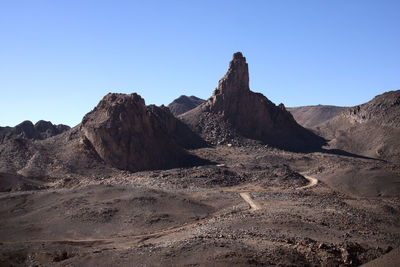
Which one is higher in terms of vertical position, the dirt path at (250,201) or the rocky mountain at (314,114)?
the rocky mountain at (314,114)

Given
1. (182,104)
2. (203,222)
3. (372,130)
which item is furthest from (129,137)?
(182,104)

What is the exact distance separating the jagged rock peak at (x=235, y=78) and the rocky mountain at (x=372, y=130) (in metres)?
16.6

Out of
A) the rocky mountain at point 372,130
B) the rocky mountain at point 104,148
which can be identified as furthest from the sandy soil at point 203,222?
the rocky mountain at point 372,130

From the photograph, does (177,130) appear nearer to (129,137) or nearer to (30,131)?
(129,137)

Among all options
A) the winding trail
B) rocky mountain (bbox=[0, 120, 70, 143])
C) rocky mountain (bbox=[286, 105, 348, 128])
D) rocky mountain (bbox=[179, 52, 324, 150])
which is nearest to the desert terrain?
the winding trail

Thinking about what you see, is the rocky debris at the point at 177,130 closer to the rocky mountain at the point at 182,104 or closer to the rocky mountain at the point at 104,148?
the rocky mountain at the point at 104,148

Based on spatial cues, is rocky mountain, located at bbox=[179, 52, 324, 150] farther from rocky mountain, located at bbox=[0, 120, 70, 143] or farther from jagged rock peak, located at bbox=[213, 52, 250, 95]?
rocky mountain, located at bbox=[0, 120, 70, 143]

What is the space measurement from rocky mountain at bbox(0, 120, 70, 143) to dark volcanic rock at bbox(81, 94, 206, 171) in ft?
85.9

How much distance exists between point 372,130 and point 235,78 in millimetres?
21799

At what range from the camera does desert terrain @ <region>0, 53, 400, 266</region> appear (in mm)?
16203

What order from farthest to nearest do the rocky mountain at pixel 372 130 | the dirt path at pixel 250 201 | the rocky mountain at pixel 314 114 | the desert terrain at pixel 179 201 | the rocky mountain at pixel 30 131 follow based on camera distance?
the rocky mountain at pixel 314 114
the rocky mountain at pixel 30 131
the rocky mountain at pixel 372 130
the dirt path at pixel 250 201
the desert terrain at pixel 179 201

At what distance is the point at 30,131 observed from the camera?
74688mm

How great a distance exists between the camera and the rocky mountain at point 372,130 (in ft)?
197

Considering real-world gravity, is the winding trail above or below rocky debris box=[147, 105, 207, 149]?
below
